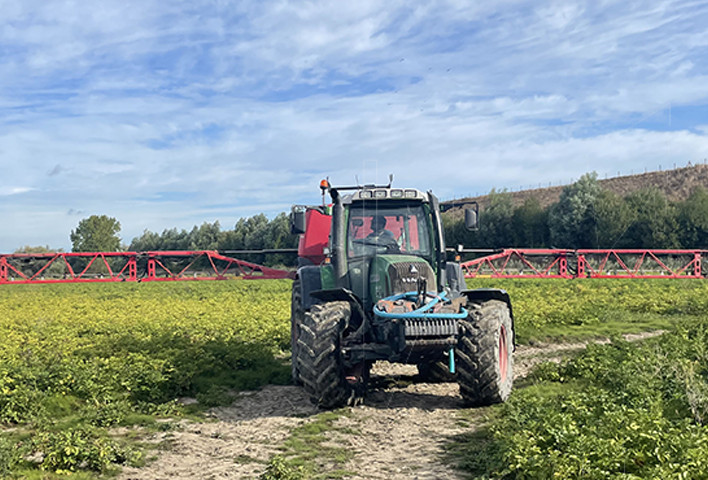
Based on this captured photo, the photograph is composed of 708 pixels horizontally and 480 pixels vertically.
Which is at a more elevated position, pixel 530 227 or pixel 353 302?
pixel 530 227

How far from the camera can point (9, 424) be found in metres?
8.95

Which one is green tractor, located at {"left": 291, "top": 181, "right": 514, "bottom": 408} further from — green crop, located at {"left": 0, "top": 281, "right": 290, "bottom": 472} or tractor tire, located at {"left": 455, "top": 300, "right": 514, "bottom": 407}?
green crop, located at {"left": 0, "top": 281, "right": 290, "bottom": 472}

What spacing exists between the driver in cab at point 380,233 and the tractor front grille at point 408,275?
3.15ft

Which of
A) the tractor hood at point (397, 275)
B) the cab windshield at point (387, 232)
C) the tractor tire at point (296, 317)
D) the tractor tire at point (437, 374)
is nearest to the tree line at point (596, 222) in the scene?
the tractor tire at point (437, 374)

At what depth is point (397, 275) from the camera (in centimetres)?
958

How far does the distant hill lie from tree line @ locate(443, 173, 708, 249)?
53.4 ft

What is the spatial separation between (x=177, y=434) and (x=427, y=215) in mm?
5007

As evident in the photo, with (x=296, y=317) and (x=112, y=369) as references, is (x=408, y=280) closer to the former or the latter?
(x=296, y=317)

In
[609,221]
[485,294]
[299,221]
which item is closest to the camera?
[485,294]

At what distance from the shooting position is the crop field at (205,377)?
676cm

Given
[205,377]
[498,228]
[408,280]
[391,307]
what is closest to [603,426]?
[391,307]

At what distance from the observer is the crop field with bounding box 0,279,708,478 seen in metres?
6.76

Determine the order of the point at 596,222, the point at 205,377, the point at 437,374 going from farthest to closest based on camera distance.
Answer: the point at 596,222 → the point at 205,377 → the point at 437,374

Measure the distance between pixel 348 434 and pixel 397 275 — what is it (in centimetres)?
236
